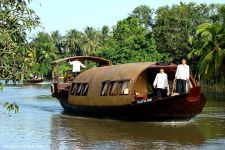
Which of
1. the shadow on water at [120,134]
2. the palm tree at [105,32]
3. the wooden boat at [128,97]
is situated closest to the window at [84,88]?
the wooden boat at [128,97]

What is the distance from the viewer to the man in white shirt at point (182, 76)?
50.7 ft

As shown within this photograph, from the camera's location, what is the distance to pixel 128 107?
52.3ft

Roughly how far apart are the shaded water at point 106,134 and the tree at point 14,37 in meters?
5.01

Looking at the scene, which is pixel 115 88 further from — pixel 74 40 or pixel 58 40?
pixel 58 40

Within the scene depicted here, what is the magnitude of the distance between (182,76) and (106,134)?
11.7ft

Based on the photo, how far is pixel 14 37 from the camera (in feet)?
18.7

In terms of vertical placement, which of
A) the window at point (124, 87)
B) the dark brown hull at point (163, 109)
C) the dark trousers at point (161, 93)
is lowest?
the dark brown hull at point (163, 109)

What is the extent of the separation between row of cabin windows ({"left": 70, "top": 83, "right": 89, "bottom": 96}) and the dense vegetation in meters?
4.18

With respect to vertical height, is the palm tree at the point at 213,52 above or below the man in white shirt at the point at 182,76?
above

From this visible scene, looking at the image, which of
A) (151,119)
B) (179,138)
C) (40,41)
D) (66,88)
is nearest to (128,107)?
(151,119)

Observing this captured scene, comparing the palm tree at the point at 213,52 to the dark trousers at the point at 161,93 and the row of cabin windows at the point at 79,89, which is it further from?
the dark trousers at the point at 161,93

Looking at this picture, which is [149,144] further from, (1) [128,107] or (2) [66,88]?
(2) [66,88]

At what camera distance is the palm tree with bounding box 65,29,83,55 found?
85062 millimetres

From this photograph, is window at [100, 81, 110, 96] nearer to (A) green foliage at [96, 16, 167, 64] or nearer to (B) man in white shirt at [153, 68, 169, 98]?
(B) man in white shirt at [153, 68, 169, 98]
